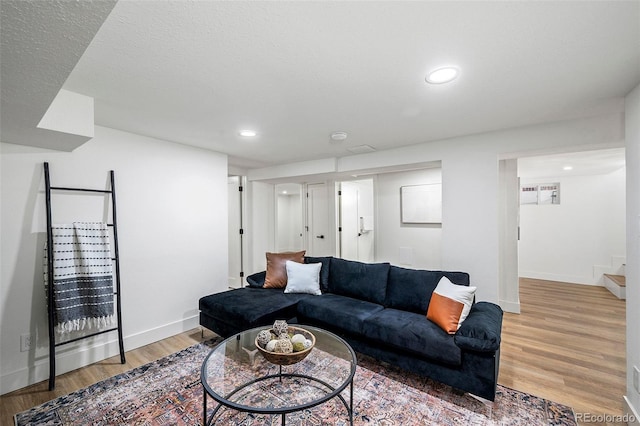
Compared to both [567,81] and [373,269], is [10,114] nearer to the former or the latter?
[373,269]

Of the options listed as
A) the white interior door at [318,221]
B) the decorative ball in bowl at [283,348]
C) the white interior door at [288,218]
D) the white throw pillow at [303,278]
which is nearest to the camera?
the decorative ball in bowl at [283,348]

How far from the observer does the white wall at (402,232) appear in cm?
470

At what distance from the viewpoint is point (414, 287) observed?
279cm

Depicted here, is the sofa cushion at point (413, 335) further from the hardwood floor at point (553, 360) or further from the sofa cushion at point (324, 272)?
the sofa cushion at point (324, 272)

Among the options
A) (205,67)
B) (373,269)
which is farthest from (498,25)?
(373,269)

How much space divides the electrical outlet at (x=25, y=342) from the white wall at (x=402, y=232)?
4621mm

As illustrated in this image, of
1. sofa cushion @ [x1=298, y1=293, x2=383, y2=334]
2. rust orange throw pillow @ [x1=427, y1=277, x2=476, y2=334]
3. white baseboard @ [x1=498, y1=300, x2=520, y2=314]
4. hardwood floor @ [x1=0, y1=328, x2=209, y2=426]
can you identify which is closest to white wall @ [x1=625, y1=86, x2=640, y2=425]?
rust orange throw pillow @ [x1=427, y1=277, x2=476, y2=334]

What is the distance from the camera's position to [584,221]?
540cm

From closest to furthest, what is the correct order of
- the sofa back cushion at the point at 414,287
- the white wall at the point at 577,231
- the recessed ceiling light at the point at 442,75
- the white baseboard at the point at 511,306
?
the recessed ceiling light at the point at 442,75 < the sofa back cushion at the point at 414,287 < the white baseboard at the point at 511,306 < the white wall at the point at 577,231

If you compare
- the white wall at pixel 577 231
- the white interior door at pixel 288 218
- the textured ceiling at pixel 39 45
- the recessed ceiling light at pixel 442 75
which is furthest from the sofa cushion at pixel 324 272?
the white wall at pixel 577 231

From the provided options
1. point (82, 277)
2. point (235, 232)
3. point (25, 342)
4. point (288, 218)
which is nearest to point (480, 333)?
point (82, 277)

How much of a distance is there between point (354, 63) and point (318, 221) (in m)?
4.30

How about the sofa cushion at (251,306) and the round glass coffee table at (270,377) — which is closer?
the round glass coffee table at (270,377)

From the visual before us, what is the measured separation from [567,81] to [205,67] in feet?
7.37
